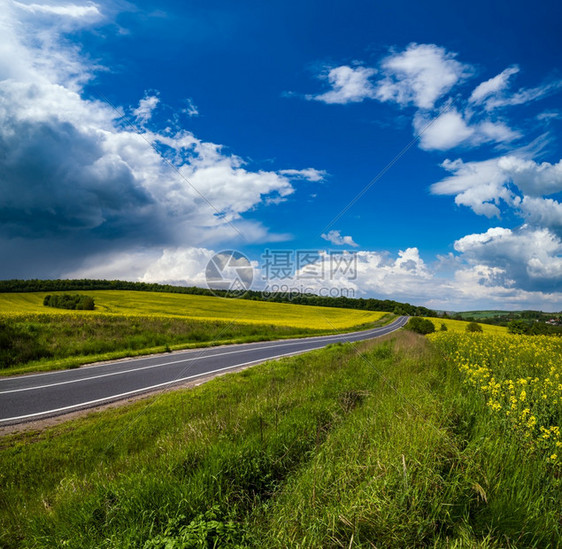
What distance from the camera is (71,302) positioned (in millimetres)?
41000

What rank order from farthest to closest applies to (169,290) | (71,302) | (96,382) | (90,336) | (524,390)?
(169,290) < (71,302) < (90,336) < (96,382) < (524,390)

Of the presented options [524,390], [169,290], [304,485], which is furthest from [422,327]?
[169,290]

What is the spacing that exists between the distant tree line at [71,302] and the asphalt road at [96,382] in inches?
1127

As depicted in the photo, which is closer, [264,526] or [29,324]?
[264,526]

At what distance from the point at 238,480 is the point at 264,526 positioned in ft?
2.40

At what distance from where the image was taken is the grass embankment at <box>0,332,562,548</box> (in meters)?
2.60

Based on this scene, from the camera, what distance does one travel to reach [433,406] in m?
4.66

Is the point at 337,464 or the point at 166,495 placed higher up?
the point at 337,464

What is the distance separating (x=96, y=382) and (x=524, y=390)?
12.3 m

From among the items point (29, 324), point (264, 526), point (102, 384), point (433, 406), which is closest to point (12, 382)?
point (102, 384)

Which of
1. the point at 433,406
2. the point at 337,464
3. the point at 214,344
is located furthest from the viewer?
the point at 214,344

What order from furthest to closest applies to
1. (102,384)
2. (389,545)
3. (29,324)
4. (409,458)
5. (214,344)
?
(214,344), (29,324), (102,384), (409,458), (389,545)

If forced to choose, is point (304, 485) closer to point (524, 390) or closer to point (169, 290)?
point (524, 390)

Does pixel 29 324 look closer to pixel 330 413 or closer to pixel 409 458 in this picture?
pixel 330 413
